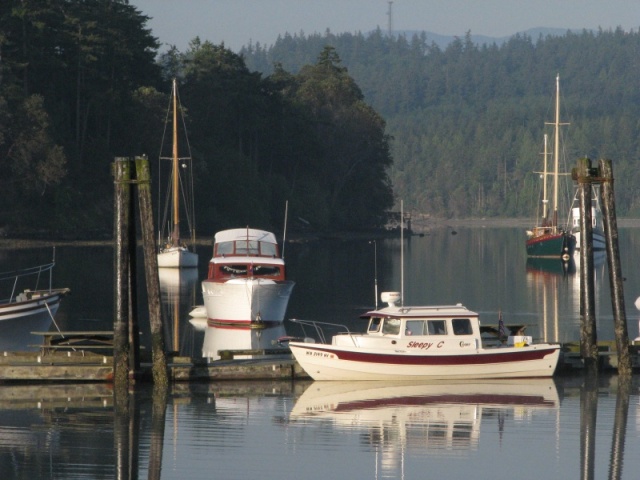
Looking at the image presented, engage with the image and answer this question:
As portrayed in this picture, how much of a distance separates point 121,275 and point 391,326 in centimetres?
623

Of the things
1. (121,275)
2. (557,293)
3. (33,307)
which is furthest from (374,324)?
(557,293)

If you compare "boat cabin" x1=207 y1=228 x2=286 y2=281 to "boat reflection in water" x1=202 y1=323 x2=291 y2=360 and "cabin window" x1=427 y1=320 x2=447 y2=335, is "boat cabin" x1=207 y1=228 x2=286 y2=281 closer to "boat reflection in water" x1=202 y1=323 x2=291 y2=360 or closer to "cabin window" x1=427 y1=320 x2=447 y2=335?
"boat reflection in water" x1=202 y1=323 x2=291 y2=360

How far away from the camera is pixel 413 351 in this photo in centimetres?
3145

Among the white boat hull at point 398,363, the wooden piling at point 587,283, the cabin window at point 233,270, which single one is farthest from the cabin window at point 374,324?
the cabin window at point 233,270

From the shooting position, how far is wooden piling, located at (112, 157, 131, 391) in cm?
3052

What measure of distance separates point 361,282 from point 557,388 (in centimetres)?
3796

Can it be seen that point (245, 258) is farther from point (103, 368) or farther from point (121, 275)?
point (121, 275)

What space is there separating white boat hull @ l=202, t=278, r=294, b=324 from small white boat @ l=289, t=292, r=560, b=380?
13.8 meters

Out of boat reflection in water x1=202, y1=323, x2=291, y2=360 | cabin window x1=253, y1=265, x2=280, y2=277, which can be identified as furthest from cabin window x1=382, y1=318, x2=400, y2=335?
cabin window x1=253, y1=265, x2=280, y2=277

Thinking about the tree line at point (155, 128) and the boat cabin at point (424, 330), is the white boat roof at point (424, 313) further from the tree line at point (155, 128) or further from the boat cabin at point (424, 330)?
the tree line at point (155, 128)

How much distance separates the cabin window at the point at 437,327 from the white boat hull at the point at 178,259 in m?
46.9

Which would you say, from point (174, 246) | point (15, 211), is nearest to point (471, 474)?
point (174, 246)

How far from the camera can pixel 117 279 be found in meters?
30.7

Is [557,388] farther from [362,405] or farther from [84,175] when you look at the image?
[84,175]
